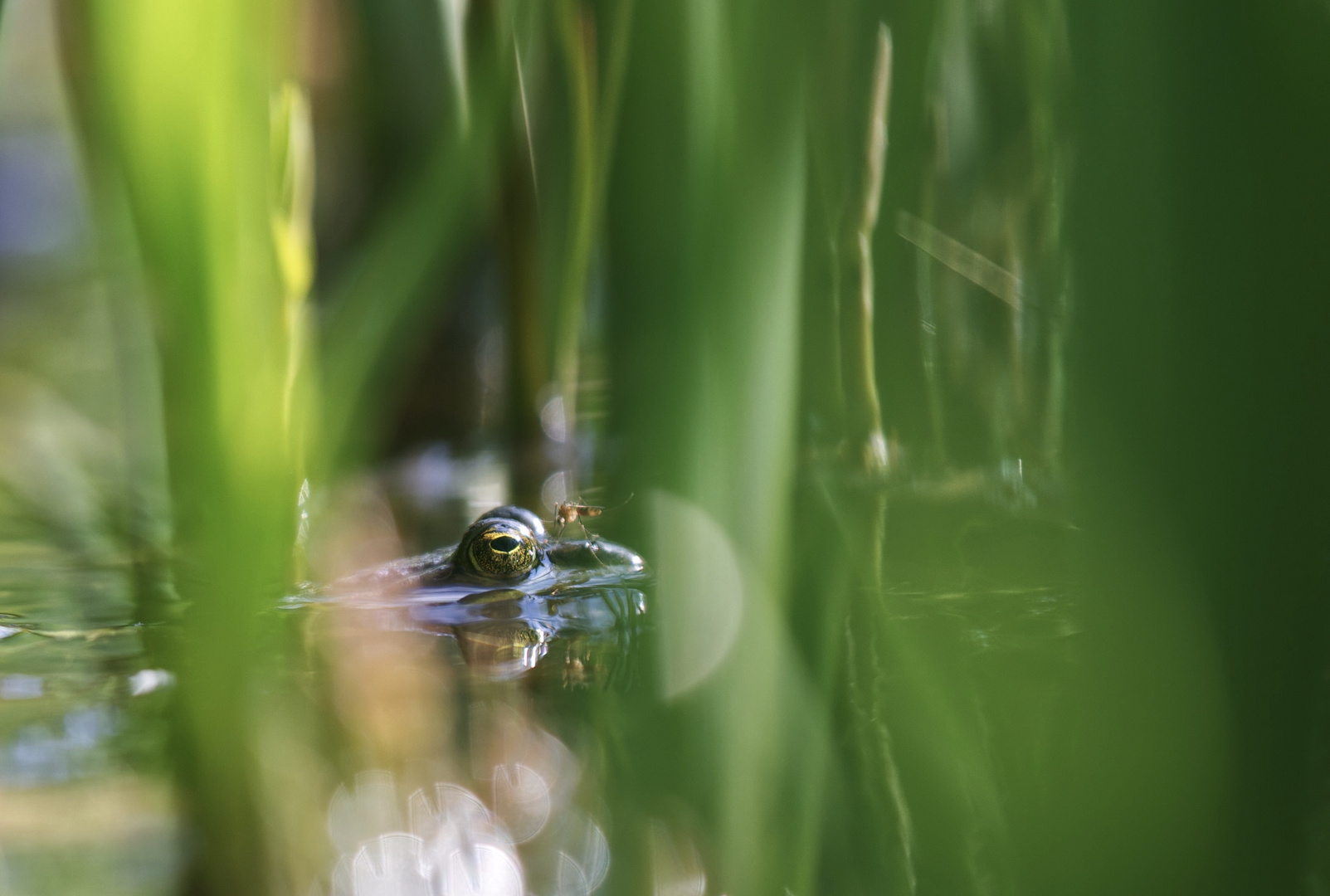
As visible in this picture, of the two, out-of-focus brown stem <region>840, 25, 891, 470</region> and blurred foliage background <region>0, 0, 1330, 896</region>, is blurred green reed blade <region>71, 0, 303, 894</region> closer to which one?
blurred foliage background <region>0, 0, 1330, 896</region>

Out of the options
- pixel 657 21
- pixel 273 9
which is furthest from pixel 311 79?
pixel 657 21

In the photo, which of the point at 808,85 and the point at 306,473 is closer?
the point at 808,85

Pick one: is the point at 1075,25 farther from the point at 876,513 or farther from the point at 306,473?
the point at 306,473

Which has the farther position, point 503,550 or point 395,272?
point 503,550

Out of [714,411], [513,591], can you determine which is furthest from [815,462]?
[513,591]

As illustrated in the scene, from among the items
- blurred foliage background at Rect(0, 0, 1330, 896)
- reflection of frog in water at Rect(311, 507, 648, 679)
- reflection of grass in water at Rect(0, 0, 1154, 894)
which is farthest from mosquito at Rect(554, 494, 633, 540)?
reflection of grass in water at Rect(0, 0, 1154, 894)

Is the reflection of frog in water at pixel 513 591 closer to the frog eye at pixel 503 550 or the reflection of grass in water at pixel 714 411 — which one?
the frog eye at pixel 503 550

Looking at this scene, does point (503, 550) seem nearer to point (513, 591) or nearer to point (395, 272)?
point (513, 591)
